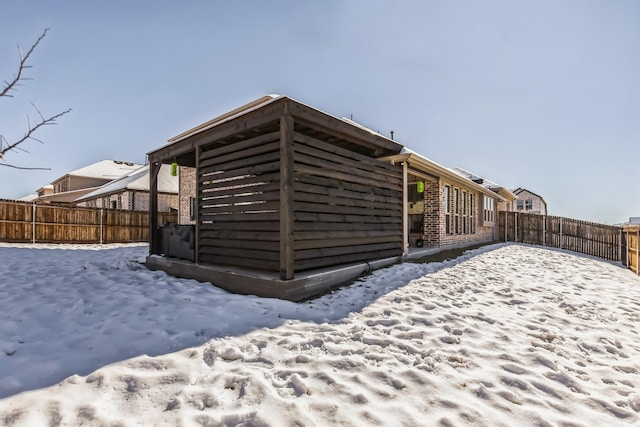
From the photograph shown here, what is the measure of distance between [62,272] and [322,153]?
19.7ft

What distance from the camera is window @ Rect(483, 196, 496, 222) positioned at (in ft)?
48.1

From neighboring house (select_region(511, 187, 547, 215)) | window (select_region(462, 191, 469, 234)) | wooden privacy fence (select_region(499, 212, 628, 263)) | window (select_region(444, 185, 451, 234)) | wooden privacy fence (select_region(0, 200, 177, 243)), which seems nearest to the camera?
window (select_region(444, 185, 451, 234))

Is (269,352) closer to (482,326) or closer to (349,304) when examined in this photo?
(349,304)

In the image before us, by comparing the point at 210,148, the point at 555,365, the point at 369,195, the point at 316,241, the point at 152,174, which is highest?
the point at 210,148

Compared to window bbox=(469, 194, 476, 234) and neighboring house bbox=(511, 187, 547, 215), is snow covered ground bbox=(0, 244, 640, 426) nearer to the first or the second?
window bbox=(469, 194, 476, 234)

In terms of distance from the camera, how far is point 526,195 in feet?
96.2

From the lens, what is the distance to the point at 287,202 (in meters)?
4.55

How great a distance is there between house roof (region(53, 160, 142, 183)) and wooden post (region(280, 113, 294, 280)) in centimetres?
2461

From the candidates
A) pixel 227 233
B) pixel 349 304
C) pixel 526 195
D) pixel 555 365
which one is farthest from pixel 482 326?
pixel 526 195

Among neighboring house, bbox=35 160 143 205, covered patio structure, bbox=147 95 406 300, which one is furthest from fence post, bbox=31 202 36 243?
neighboring house, bbox=35 160 143 205

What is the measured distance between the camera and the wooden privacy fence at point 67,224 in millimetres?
12094

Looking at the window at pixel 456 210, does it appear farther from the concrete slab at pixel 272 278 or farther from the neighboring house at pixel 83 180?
the neighboring house at pixel 83 180

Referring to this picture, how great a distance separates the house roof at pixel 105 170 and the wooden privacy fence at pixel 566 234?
92.8 feet

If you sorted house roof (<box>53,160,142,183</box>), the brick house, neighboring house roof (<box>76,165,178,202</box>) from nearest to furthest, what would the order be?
the brick house < neighboring house roof (<box>76,165,178,202</box>) < house roof (<box>53,160,142,183</box>)
